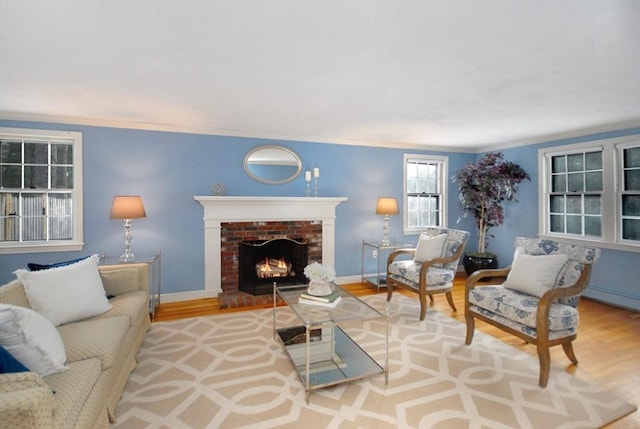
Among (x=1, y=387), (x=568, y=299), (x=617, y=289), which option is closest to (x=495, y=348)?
(x=568, y=299)

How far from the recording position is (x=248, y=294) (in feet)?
14.3

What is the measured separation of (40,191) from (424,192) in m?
5.49

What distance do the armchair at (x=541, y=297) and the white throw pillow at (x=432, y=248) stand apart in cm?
89

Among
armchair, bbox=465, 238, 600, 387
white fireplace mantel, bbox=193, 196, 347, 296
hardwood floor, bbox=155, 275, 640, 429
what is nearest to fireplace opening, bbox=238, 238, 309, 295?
white fireplace mantel, bbox=193, 196, 347, 296

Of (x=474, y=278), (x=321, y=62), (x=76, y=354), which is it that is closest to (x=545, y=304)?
(x=474, y=278)

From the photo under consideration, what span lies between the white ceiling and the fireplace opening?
1.75m

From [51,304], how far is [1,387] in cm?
110

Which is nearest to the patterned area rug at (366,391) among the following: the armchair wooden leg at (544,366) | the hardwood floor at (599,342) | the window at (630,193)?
the armchair wooden leg at (544,366)

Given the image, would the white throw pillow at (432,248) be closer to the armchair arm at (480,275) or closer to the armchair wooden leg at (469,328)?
the armchair arm at (480,275)

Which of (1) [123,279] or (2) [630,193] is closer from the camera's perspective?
(1) [123,279]

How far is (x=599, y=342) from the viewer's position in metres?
3.04

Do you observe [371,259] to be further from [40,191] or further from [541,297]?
[40,191]

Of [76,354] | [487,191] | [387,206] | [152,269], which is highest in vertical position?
[487,191]

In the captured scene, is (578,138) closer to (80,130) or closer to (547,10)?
(547,10)
